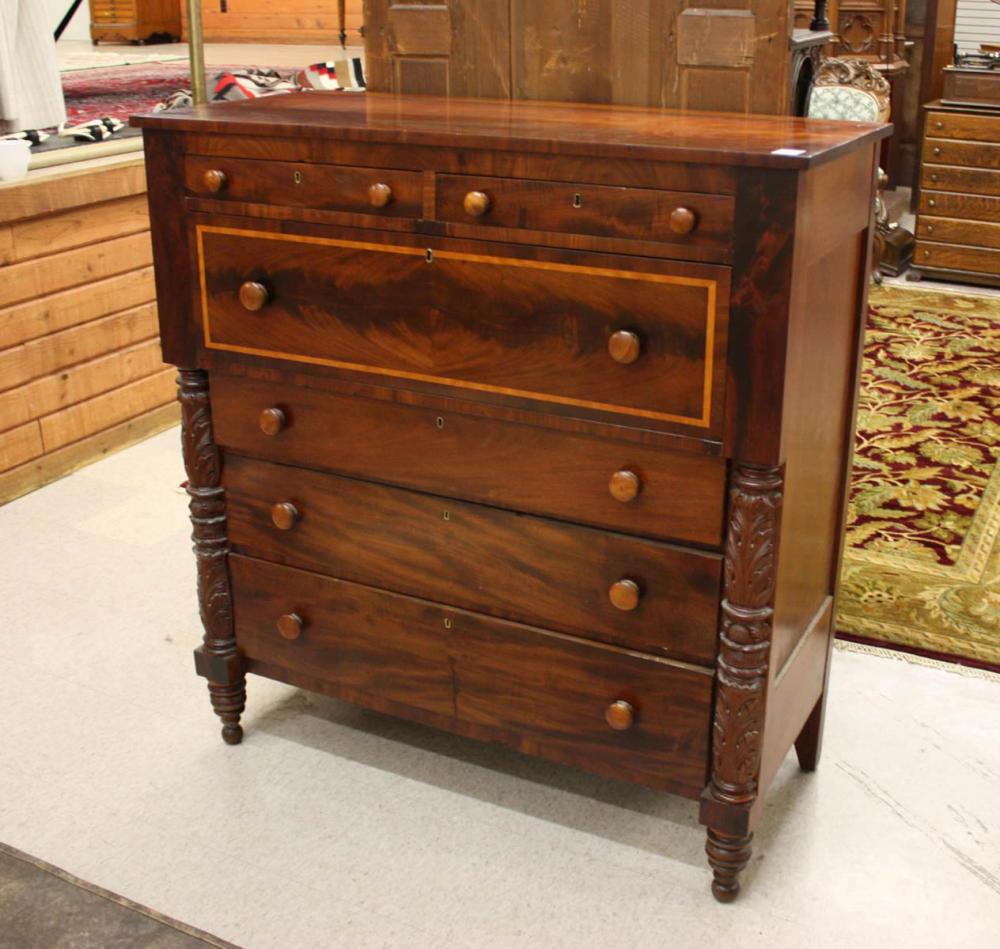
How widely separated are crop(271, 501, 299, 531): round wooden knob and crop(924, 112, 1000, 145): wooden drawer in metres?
4.41

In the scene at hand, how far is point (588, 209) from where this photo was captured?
1833 mm

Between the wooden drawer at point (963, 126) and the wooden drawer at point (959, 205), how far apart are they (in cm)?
24

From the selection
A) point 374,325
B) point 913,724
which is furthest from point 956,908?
point 374,325

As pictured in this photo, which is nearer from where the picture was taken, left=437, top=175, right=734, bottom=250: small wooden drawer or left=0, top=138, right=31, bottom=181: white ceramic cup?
left=437, top=175, right=734, bottom=250: small wooden drawer

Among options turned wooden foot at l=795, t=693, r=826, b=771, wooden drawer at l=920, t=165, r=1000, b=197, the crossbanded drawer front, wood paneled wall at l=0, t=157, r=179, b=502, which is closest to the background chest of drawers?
wooden drawer at l=920, t=165, r=1000, b=197

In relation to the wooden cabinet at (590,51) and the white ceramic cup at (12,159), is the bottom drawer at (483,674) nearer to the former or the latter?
the wooden cabinet at (590,51)

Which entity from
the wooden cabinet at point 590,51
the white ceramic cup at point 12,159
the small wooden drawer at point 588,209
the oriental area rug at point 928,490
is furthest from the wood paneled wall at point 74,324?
the oriental area rug at point 928,490

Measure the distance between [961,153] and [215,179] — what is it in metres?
4.45

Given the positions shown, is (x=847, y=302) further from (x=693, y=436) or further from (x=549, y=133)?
(x=549, y=133)

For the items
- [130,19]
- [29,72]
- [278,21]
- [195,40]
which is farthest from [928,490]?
[130,19]

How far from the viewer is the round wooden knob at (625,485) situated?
6.30 feet

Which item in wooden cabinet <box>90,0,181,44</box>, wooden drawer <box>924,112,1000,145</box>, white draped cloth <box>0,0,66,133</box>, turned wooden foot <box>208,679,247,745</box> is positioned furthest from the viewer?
wooden cabinet <box>90,0,181,44</box>

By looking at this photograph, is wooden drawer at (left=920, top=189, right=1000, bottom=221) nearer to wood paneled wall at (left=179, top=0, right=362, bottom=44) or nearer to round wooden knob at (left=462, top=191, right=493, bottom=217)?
round wooden knob at (left=462, top=191, right=493, bottom=217)

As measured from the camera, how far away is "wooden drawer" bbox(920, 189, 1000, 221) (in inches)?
224
